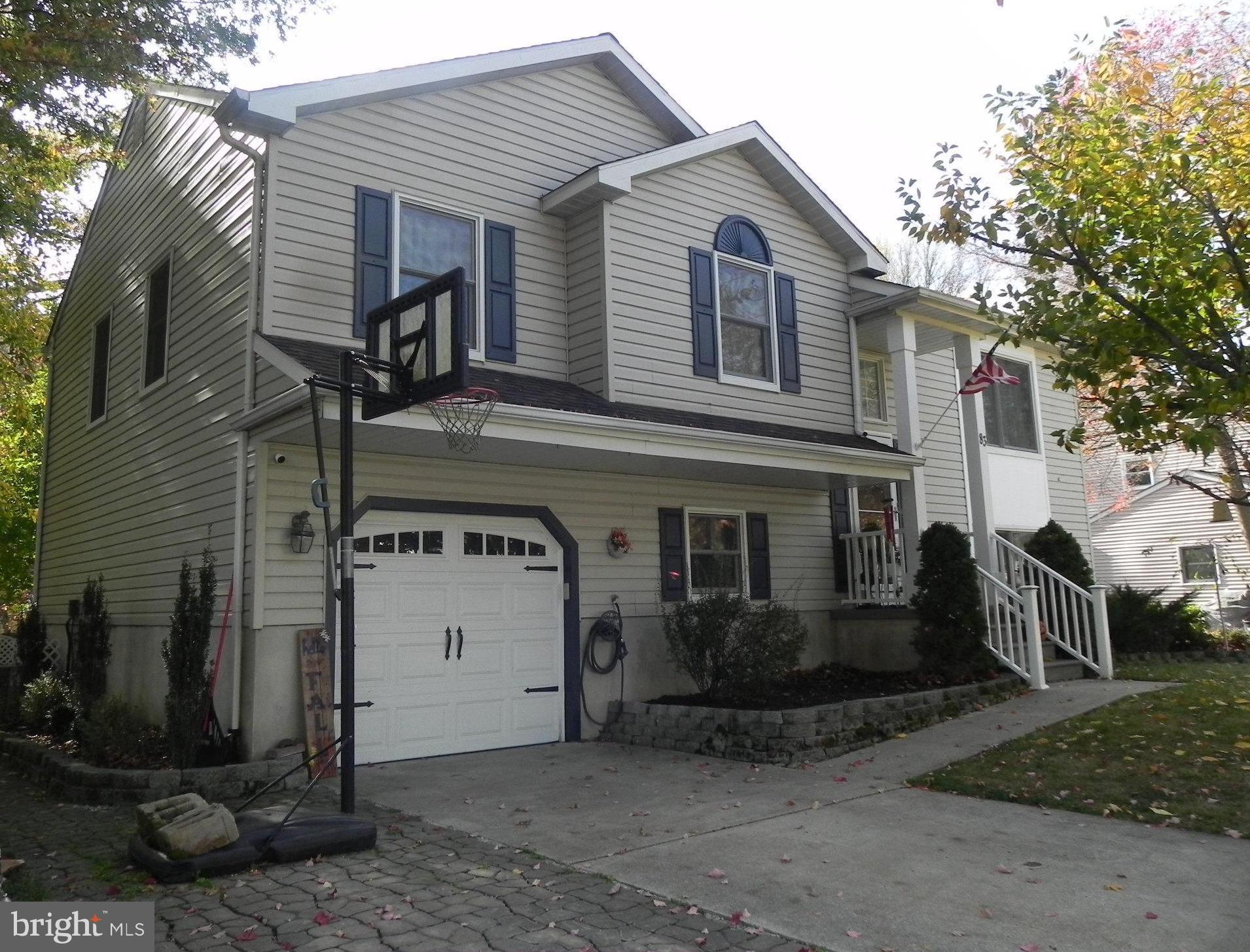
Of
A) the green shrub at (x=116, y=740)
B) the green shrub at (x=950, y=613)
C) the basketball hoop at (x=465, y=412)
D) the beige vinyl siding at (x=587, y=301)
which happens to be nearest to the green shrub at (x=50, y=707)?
the green shrub at (x=116, y=740)

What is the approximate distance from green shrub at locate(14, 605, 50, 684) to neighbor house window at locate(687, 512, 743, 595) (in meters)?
8.33

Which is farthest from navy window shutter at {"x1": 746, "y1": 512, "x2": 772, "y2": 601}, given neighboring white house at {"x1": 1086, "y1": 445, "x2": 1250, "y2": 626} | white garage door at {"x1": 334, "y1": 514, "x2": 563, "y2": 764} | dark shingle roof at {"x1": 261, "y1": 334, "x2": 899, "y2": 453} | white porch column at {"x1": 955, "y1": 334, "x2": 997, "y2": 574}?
neighboring white house at {"x1": 1086, "y1": 445, "x2": 1250, "y2": 626}

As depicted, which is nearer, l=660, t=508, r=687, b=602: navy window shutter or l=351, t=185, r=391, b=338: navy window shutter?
l=351, t=185, r=391, b=338: navy window shutter

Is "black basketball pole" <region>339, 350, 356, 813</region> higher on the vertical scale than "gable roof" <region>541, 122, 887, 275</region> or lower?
lower

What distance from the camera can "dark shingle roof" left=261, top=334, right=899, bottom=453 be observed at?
26.6 ft

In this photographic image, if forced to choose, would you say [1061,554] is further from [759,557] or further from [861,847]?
[861,847]

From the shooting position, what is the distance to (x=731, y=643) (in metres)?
9.67

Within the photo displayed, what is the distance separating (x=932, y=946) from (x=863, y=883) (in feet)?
2.87

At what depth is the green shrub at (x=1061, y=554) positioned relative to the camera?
41.0 ft

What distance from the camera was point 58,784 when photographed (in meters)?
7.80

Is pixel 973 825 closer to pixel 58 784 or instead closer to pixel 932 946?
pixel 932 946

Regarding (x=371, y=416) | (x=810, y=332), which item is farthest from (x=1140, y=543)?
(x=371, y=416)

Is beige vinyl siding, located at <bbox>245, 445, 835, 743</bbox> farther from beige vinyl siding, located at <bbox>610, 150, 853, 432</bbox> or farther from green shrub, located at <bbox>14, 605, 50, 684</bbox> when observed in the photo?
green shrub, located at <bbox>14, 605, 50, 684</bbox>

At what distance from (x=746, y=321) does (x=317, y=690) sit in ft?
21.0
